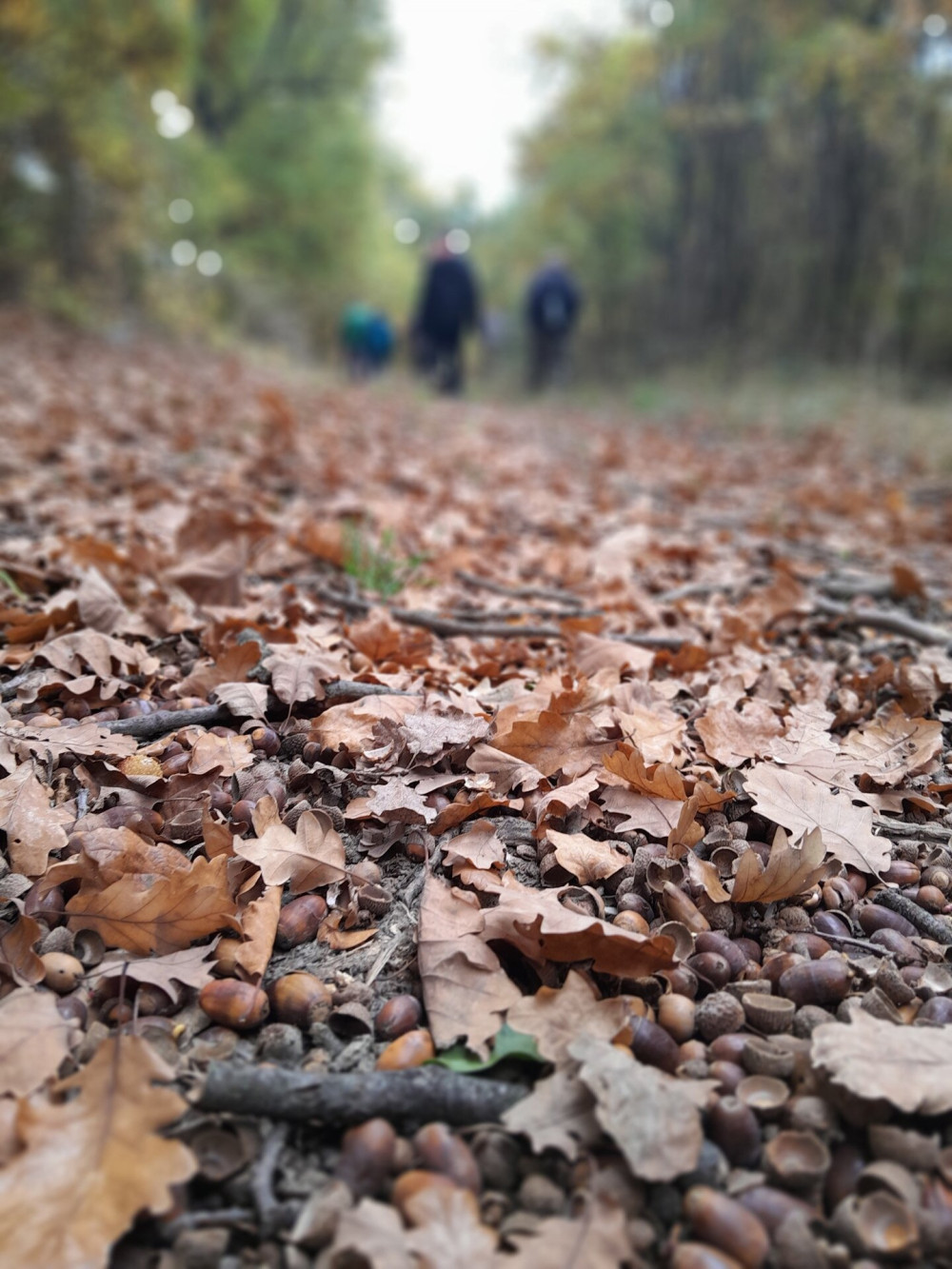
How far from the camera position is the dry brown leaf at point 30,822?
152 cm

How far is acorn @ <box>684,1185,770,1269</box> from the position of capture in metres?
1.01

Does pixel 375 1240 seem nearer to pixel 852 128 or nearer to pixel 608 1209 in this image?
pixel 608 1209

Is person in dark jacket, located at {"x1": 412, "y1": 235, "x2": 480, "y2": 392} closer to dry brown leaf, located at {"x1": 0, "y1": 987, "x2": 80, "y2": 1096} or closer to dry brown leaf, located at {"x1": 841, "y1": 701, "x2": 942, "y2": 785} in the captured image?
dry brown leaf, located at {"x1": 841, "y1": 701, "x2": 942, "y2": 785}

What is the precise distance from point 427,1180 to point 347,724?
1.03m

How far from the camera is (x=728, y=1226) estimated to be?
3.36ft

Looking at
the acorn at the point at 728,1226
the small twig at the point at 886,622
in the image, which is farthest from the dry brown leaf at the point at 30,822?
the small twig at the point at 886,622

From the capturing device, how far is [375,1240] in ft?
3.28

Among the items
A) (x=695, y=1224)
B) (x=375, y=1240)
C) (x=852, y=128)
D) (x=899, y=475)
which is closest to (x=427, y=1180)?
(x=375, y=1240)

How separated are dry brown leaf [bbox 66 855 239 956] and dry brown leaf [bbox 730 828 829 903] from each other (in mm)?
899

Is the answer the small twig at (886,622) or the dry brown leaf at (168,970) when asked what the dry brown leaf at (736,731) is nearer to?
the small twig at (886,622)

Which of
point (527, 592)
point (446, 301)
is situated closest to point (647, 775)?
point (527, 592)

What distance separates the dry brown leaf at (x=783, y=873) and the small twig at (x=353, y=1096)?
565mm

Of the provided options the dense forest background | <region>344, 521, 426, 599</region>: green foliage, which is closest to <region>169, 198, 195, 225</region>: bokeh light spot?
the dense forest background

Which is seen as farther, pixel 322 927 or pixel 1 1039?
pixel 322 927
